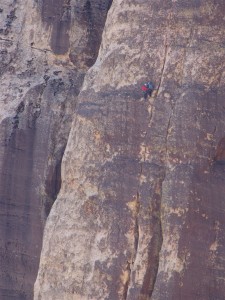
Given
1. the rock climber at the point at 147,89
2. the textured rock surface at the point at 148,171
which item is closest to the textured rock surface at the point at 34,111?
the textured rock surface at the point at 148,171

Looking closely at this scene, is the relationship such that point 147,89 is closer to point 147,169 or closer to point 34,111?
point 147,169

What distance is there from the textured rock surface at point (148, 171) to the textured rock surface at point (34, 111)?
2.19m

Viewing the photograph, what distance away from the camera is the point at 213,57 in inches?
620

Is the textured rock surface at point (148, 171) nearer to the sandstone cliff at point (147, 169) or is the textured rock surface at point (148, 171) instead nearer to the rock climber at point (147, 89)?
the sandstone cliff at point (147, 169)

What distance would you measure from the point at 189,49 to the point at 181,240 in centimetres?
401

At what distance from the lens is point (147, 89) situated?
15.8 m

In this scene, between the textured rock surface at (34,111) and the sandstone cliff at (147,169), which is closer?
the sandstone cliff at (147,169)

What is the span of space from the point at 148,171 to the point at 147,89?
174 centimetres

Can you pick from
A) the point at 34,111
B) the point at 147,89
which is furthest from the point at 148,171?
the point at 34,111

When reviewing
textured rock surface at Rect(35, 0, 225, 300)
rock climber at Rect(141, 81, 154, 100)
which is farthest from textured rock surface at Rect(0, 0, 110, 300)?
rock climber at Rect(141, 81, 154, 100)

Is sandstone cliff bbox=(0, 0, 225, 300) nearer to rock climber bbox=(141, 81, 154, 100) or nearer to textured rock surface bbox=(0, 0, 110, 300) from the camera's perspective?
rock climber bbox=(141, 81, 154, 100)

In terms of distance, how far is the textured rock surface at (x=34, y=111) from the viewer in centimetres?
1866

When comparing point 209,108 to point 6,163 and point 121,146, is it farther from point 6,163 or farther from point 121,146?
point 6,163

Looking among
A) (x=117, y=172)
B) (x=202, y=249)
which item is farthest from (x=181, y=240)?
(x=117, y=172)
